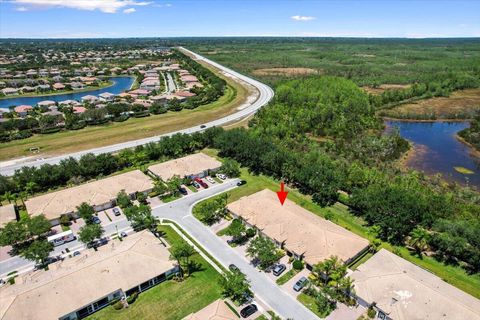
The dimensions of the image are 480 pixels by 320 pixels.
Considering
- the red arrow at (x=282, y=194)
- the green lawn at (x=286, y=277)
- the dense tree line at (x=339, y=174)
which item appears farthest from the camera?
the red arrow at (x=282, y=194)

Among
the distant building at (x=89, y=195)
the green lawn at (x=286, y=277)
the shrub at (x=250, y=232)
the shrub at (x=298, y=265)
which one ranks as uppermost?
the distant building at (x=89, y=195)

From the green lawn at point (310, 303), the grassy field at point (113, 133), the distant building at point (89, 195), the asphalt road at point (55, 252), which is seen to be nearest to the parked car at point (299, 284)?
the green lawn at point (310, 303)

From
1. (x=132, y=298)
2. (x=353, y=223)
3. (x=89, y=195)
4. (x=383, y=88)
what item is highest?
(x=383, y=88)

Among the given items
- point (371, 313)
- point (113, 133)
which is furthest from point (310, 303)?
point (113, 133)

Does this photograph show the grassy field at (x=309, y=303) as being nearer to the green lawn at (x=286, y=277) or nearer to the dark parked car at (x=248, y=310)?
the green lawn at (x=286, y=277)

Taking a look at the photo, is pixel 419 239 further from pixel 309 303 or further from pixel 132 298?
pixel 132 298

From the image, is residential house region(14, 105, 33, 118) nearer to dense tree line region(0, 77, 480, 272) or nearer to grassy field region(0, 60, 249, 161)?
grassy field region(0, 60, 249, 161)

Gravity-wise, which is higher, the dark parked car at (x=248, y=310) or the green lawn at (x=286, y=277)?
the dark parked car at (x=248, y=310)
